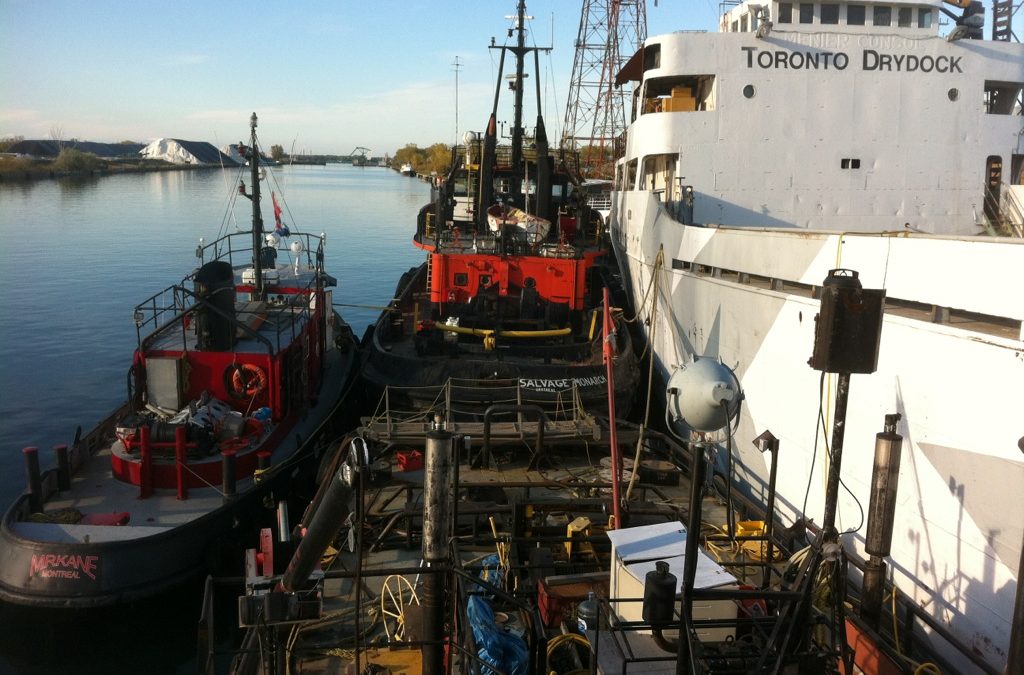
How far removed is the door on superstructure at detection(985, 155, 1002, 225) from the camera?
13961mm

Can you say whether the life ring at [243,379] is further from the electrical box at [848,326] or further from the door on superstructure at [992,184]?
the door on superstructure at [992,184]

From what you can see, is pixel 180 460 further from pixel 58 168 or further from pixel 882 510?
pixel 58 168

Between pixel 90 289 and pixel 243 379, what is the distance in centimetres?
2096

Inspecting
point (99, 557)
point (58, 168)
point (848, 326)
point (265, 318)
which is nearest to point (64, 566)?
point (99, 557)

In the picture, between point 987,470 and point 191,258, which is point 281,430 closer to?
point 987,470

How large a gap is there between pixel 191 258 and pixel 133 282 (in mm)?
6870

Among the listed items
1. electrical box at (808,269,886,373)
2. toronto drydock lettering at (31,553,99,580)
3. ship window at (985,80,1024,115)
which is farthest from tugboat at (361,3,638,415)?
ship window at (985,80,1024,115)

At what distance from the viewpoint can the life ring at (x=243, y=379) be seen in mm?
11977

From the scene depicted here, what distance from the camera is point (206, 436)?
10898 millimetres

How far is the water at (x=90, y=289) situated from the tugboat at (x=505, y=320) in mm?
4808

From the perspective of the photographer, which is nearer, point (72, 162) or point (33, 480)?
point (33, 480)

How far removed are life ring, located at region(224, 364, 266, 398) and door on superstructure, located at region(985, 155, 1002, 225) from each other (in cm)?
1302

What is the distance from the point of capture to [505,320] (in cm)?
1491

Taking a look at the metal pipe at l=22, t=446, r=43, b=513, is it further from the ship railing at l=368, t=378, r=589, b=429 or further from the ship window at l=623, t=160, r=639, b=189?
the ship window at l=623, t=160, r=639, b=189
